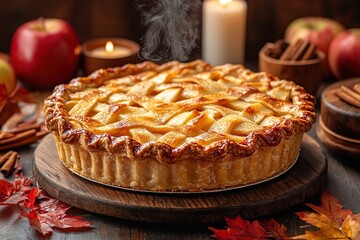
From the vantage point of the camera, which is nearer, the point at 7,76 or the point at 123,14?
the point at 7,76

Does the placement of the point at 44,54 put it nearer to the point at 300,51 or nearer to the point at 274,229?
the point at 300,51

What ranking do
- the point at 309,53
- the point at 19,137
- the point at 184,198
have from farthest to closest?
the point at 309,53
the point at 19,137
the point at 184,198

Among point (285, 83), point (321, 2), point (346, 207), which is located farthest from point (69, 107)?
point (321, 2)

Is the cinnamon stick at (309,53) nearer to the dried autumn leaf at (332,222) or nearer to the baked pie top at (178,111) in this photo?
the baked pie top at (178,111)

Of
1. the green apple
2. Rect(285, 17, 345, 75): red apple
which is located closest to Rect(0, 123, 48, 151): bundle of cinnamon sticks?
the green apple

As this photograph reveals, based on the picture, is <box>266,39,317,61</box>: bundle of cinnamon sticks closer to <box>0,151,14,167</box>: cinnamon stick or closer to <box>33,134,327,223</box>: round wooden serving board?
<box>33,134,327,223</box>: round wooden serving board

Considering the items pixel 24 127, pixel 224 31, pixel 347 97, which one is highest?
pixel 347 97

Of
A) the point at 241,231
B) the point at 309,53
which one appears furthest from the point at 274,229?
the point at 309,53
